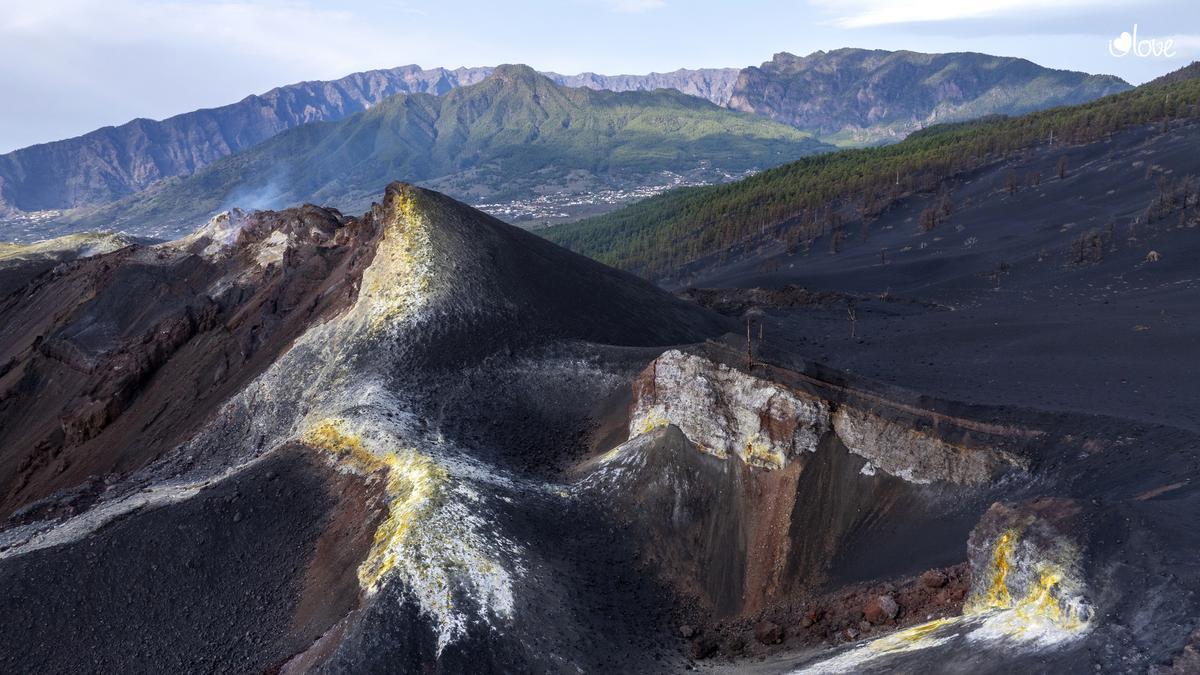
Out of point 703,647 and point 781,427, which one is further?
point 781,427

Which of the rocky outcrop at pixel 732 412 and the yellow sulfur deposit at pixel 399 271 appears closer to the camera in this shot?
the rocky outcrop at pixel 732 412

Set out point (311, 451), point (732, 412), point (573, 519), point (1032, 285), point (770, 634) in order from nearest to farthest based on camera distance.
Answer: point (770, 634), point (573, 519), point (732, 412), point (311, 451), point (1032, 285)

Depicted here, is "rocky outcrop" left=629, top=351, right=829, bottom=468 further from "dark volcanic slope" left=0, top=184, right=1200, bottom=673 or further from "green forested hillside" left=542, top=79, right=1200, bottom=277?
"green forested hillside" left=542, top=79, right=1200, bottom=277

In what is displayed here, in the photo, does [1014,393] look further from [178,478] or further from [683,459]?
[178,478]

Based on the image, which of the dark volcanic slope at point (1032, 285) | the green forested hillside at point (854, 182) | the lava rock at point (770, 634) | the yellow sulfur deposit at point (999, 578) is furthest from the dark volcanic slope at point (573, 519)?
the green forested hillside at point (854, 182)

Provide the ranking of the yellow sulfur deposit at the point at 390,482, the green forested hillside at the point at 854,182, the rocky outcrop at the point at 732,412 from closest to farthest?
1. the yellow sulfur deposit at the point at 390,482
2. the rocky outcrop at the point at 732,412
3. the green forested hillside at the point at 854,182

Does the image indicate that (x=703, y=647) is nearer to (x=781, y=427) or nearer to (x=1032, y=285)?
(x=781, y=427)

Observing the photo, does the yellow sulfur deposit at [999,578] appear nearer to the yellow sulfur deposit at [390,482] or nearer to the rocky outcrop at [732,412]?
the rocky outcrop at [732,412]

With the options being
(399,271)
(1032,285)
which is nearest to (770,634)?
(399,271)

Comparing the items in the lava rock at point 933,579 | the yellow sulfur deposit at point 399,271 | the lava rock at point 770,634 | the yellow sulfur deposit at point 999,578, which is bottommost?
the lava rock at point 770,634

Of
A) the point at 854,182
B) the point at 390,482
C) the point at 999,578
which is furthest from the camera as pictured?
the point at 854,182
